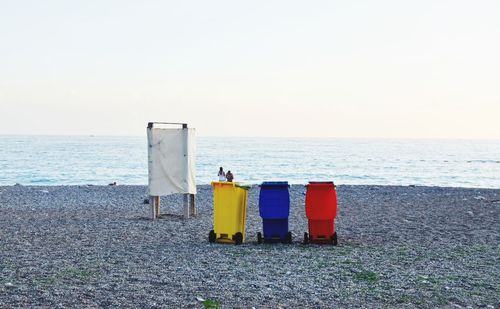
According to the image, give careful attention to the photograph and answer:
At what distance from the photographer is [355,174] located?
5253 cm

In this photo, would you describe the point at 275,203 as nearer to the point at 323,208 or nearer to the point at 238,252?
the point at 323,208

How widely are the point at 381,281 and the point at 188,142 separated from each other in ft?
29.3

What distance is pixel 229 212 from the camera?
12805 mm

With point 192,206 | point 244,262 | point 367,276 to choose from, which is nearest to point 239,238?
point 244,262

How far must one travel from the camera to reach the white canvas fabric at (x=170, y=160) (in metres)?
16.9

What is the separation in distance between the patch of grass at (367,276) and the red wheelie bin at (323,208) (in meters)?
2.81

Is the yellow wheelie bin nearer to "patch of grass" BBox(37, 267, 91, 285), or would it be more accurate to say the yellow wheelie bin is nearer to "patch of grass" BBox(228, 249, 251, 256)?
"patch of grass" BBox(228, 249, 251, 256)

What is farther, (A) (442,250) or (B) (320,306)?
(A) (442,250)

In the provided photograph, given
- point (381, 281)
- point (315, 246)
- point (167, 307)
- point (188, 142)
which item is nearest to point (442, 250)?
point (315, 246)

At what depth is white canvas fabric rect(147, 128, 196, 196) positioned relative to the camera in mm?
16859

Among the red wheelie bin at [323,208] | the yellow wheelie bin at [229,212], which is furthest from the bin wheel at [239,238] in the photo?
the red wheelie bin at [323,208]

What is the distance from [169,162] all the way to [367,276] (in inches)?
339

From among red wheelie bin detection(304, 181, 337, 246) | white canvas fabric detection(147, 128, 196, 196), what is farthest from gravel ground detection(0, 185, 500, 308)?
white canvas fabric detection(147, 128, 196, 196)

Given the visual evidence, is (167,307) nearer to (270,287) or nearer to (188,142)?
(270,287)
